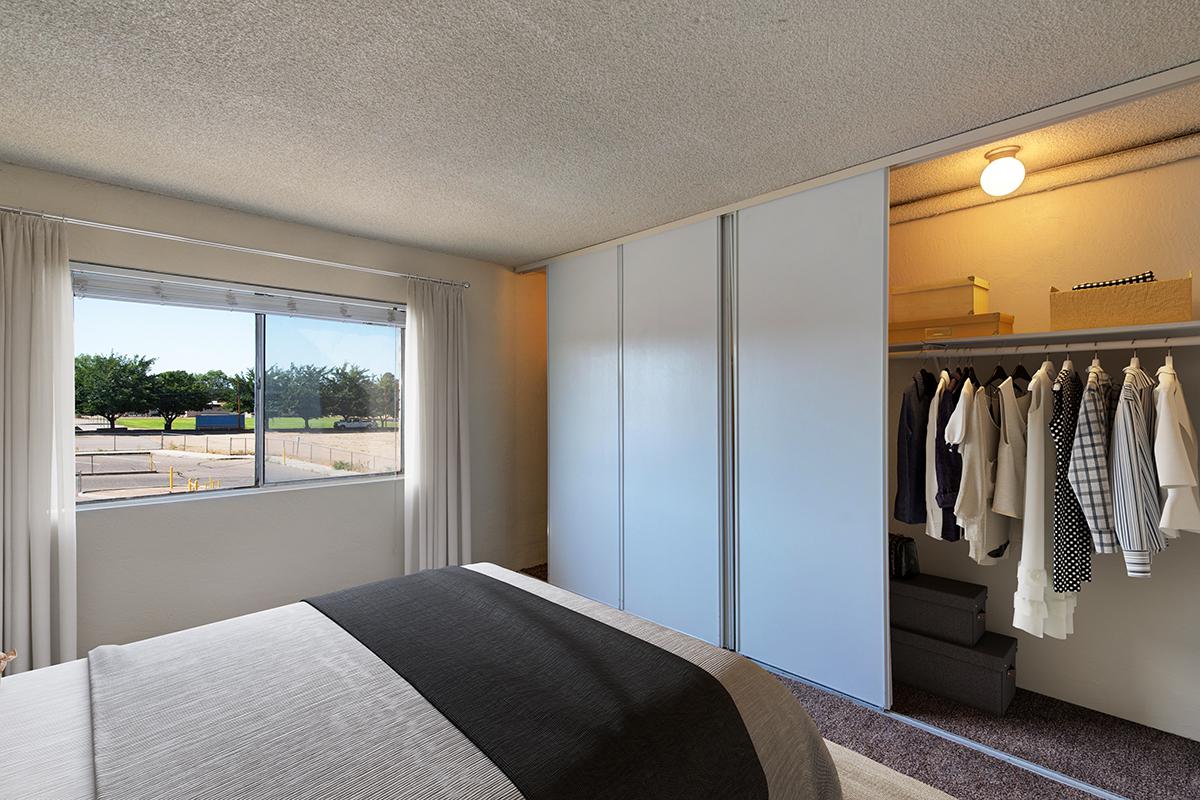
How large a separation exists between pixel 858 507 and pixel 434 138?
2452 mm

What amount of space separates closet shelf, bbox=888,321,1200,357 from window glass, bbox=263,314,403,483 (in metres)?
3.20

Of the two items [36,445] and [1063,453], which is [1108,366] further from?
[36,445]

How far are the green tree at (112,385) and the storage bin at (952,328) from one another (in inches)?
153

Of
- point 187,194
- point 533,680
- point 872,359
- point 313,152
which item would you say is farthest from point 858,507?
point 187,194

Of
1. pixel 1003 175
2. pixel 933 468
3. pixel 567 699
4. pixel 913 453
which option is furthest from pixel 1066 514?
pixel 567 699

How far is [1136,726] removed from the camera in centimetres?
240

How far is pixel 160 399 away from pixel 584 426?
2447 millimetres

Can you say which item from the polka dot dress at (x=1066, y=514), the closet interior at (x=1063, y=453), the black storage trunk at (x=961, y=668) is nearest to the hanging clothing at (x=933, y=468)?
the closet interior at (x=1063, y=453)

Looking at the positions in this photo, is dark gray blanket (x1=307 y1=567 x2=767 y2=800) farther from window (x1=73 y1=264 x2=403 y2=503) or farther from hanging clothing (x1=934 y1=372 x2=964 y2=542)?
Result: window (x1=73 y1=264 x2=403 y2=503)

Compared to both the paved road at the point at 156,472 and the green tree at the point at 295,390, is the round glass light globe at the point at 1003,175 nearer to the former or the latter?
the green tree at the point at 295,390

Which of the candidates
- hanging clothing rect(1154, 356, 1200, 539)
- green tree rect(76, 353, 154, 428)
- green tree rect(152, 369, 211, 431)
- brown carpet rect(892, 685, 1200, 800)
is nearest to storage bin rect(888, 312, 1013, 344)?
hanging clothing rect(1154, 356, 1200, 539)

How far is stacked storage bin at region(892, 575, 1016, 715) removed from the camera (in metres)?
2.51

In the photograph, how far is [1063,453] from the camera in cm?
224

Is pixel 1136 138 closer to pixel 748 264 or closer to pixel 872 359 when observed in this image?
pixel 872 359
